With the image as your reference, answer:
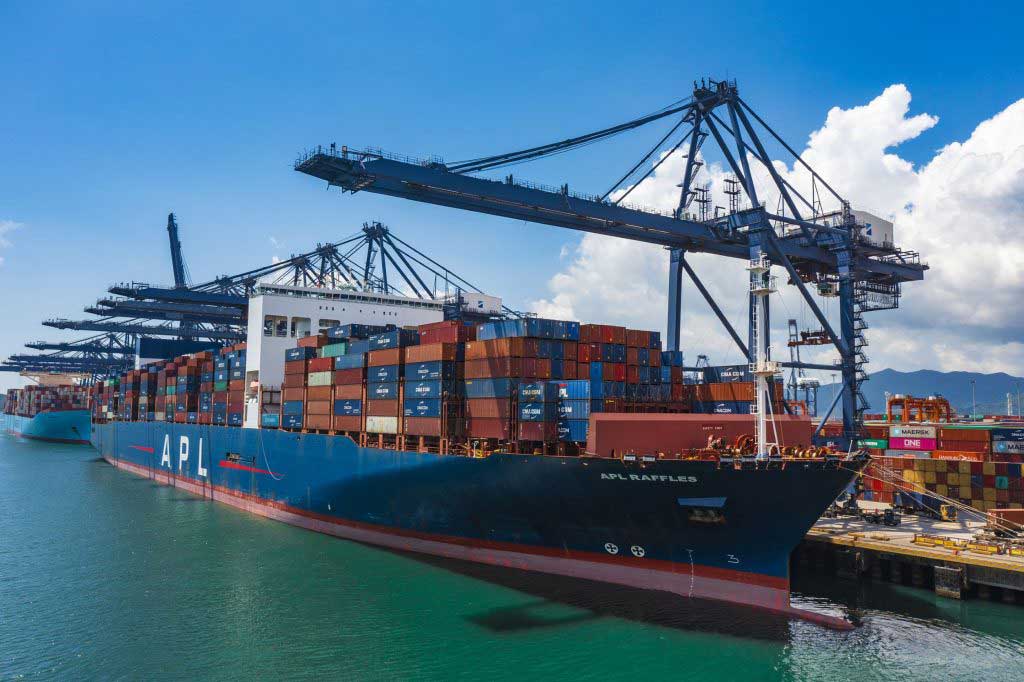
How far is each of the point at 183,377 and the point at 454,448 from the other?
3294 cm

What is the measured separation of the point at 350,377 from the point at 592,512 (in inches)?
600

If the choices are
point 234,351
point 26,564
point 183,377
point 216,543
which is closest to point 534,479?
point 216,543

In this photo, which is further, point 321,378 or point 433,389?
point 321,378

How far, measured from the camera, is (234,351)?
44.5 meters

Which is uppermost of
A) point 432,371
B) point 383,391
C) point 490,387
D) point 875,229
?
point 875,229

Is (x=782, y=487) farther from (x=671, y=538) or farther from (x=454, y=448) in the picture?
(x=454, y=448)

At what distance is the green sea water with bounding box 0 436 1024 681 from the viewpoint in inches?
687

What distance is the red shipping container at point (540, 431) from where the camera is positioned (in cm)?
2344

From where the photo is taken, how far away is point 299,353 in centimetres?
3672

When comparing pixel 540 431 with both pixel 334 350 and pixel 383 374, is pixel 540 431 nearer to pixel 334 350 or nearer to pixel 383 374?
pixel 383 374

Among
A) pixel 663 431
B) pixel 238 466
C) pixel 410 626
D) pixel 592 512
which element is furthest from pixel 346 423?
pixel 663 431

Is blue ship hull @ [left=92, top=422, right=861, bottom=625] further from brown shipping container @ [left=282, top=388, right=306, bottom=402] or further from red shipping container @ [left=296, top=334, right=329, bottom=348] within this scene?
red shipping container @ [left=296, top=334, right=329, bottom=348]

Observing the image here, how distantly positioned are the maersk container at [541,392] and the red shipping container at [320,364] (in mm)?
13603

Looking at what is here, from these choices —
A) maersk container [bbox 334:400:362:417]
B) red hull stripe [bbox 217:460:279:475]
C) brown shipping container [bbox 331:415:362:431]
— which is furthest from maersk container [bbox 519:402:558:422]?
red hull stripe [bbox 217:460:279:475]
